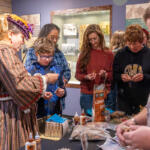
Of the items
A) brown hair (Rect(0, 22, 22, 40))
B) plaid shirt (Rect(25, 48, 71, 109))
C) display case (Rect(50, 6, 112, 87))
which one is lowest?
plaid shirt (Rect(25, 48, 71, 109))

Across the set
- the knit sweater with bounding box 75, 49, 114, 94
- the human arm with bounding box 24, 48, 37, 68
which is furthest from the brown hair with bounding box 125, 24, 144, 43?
the human arm with bounding box 24, 48, 37, 68

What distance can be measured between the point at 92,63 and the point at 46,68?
25.7 inches

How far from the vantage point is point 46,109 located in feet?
7.75

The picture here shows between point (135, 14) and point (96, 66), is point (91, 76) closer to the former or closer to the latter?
point (96, 66)

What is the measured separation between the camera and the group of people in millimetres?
1588

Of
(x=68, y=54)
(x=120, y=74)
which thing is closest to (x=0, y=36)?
(x=120, y=74)

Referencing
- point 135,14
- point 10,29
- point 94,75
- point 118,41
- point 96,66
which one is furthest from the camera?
point 135,14

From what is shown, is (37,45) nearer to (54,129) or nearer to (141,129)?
(54,129)

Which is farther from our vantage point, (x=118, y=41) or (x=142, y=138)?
(x=118, y=41)

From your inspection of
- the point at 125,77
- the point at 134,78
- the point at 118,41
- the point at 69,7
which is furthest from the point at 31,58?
the point at 69,7

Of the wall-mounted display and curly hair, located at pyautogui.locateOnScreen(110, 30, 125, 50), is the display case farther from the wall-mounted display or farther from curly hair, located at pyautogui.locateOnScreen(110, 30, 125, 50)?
curly hair, located at pyautogui.locateOnScreen(110, 30, 125, 50)

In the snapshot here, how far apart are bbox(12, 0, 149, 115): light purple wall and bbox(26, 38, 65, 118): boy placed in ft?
7.05

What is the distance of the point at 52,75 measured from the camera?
189cm

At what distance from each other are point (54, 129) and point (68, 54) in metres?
3.50
